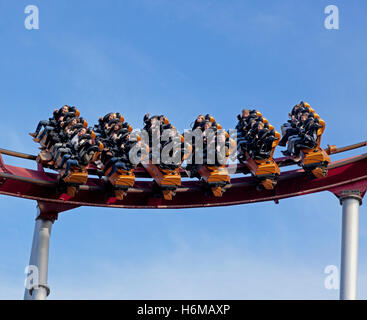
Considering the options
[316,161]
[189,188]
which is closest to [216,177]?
[189,188]

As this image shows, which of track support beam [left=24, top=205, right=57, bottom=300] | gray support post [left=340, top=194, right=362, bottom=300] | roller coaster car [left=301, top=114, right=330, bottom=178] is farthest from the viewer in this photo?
roller coaster car [left=301, top=114, right=330, bottom=178]

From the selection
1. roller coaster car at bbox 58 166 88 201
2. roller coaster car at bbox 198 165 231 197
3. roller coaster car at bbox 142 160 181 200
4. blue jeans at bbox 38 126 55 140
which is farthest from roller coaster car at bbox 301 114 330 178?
blue jeans at bbox 38 126 55 140

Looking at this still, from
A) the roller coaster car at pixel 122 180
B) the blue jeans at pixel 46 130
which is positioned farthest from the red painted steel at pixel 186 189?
the blue jeans at pixel 46 130

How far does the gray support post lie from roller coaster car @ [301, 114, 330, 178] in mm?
777

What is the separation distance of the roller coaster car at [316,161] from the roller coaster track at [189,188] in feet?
0.81

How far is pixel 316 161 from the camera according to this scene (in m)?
18.9

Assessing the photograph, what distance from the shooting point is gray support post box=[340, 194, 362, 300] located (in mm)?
17859

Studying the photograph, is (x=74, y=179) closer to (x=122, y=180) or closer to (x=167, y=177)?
(x=122, y=180)

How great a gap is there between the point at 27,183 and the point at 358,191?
259 inches

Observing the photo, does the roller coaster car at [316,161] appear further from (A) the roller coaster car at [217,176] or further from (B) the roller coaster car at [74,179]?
(B) the roller coaster car at [74,179]

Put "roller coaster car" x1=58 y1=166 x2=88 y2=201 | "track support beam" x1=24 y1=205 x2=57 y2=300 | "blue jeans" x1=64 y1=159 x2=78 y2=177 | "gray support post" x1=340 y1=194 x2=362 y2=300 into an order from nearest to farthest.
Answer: "gray support post" x1=340 y1=194 x2=362 y2=300, "blue jeans" x1=64 y1=159 x2=78 y2=177, "roller coaster car" x1=58 y1=166 x2=88 y2=201, "track support beam" x1=24 y1=205 x2=57 y2=300

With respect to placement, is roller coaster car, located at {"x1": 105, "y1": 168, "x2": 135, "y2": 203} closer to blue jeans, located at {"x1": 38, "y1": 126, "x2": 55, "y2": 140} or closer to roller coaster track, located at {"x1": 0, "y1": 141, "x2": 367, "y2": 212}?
roller coaster track, located at {"x1": 0, "y1": 141, "x2": 367, "y2": 212}

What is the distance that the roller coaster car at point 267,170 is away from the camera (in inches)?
746
